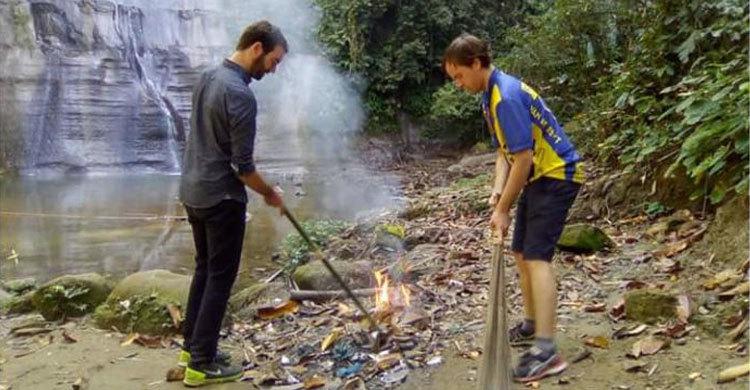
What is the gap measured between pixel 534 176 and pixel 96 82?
17699mm

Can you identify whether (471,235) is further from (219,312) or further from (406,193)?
(406,193)

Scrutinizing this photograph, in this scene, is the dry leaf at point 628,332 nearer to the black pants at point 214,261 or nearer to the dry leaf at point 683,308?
the dry leaf at point 683,308

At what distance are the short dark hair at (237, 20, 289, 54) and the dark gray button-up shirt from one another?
0.52ft

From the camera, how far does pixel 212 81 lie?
356cm

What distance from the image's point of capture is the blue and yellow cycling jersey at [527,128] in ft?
10.3

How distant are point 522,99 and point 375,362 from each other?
172 cm

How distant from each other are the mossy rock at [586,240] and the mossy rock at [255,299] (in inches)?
91.9

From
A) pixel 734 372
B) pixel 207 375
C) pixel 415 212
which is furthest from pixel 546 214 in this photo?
pixel 415 212

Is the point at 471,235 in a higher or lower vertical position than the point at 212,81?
lower

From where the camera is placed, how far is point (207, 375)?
3760 mm

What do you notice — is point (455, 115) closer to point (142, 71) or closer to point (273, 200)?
point (142, 71)

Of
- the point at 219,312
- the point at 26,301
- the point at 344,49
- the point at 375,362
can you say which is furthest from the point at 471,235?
the point at 344,49

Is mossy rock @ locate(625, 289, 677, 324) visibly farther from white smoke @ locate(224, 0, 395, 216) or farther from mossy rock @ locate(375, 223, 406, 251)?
white smoke @ locate(224, 0, 395, 216)

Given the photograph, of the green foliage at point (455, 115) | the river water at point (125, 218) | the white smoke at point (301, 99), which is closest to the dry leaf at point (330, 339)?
the river water at point (125, 218)
